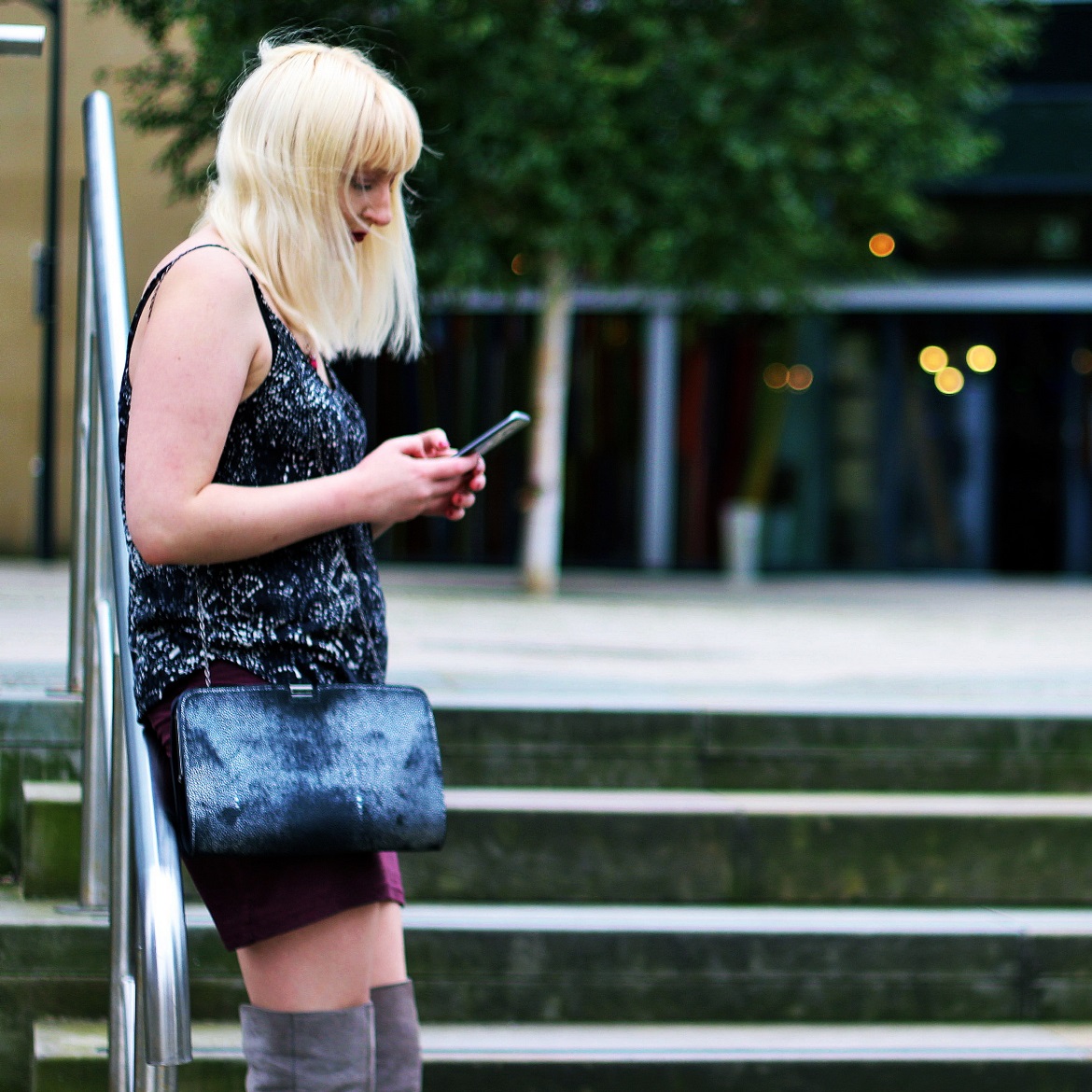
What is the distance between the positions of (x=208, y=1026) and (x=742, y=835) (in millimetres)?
1272

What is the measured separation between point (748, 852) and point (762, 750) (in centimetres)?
39

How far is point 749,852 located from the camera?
3.54m

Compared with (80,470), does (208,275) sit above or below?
above

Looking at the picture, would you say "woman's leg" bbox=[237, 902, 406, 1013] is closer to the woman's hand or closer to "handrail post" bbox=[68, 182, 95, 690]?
the woman's hand

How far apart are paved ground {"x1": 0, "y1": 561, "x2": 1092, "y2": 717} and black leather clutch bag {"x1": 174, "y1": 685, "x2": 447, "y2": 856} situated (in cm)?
202

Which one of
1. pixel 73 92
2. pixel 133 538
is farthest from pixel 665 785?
pixel 73 92

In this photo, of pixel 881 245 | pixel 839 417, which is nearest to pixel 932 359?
pixel 839 417

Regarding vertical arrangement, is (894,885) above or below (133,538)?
below

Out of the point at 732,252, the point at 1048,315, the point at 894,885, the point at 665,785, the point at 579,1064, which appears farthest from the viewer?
the point at 1048,315

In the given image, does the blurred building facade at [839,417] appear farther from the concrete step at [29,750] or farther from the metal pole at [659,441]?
the concrete step at [29,750]

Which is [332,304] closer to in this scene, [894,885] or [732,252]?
[894,885]

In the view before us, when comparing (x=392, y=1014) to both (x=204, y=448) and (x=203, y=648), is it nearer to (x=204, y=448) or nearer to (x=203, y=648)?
(x=203, y=648)

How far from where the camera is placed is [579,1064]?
9.93ft

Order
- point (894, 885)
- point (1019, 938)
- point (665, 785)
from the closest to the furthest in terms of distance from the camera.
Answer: point (1019, 938) → point (894, 885) → point (665, 785)
